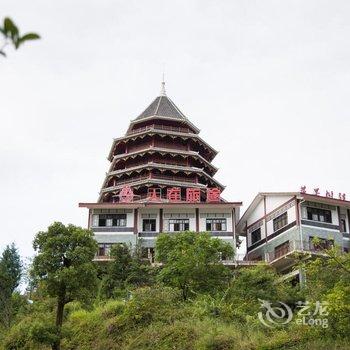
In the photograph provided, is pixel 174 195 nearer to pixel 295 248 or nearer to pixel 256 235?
pixel 256 235

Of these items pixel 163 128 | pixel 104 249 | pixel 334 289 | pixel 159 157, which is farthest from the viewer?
pixel 163 128

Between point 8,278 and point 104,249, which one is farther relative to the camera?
point 104,249

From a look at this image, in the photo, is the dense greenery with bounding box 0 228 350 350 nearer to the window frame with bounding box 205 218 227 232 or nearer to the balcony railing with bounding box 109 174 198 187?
the window frame with bounding box 205 218 227 232

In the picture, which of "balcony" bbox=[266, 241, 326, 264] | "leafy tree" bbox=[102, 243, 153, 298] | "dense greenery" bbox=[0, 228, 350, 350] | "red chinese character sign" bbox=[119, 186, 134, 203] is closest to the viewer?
"dense greenery" bbox=[0, 228, 350, 350]

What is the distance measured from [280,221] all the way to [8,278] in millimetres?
17382

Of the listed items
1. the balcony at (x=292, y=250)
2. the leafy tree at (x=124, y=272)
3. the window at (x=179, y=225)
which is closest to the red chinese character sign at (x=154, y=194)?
the window at (x=179, y=225)

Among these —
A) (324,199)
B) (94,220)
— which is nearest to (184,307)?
(94,220)

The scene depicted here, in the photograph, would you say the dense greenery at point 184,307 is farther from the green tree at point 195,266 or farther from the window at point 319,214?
the window at point 319,214

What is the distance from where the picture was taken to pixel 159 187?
1588 inches

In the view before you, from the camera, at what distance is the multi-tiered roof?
41.0 m

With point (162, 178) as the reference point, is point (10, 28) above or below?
below

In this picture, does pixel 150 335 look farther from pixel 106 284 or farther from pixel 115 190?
pixel 115 190

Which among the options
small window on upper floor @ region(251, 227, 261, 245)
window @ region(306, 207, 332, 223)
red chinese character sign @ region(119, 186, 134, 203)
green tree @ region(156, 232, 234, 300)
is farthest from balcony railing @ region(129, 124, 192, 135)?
A: green tree @ region(156, 232, 234, 300)

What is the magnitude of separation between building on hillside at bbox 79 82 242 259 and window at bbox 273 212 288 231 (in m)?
2.70
